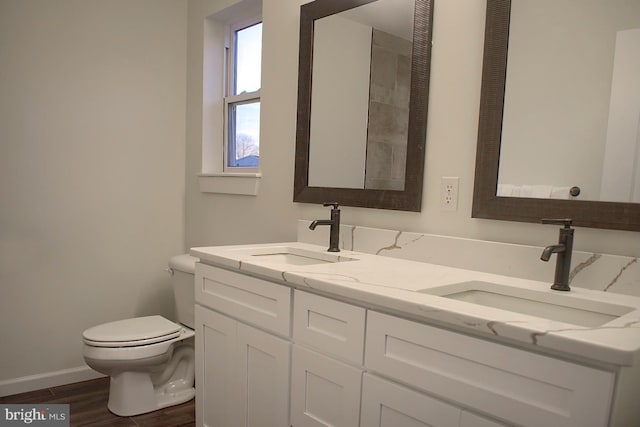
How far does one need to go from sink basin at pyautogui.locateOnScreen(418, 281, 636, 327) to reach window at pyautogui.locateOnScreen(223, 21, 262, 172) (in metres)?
1.54

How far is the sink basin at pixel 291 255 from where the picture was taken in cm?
164

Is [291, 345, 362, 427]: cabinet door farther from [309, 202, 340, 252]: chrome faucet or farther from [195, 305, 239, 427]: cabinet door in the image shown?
[309, 202, 340, 252]: chrome faucet

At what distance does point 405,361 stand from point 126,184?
2.10 metres

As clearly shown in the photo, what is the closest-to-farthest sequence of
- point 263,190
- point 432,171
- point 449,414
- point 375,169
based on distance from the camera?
point 449,414 < point 432,171 < point 375,169 < point 263,190

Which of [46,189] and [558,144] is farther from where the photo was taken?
[46,189]

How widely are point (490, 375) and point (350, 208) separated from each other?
1.02m

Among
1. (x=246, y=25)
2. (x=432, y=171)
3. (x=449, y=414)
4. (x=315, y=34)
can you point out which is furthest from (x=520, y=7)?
(x=246, y=25)

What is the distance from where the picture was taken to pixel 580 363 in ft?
2.34

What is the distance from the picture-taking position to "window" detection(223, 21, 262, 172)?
2.46 metres

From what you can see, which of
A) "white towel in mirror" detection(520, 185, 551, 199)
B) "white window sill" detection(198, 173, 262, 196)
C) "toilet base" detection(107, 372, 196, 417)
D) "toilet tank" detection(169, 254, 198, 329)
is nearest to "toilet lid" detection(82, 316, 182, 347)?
"toilet tank" detection(169, 254, 198, 329)

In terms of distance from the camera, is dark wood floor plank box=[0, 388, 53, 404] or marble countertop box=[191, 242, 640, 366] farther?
dark wood floor plank box=[0, 388, 53, 404]

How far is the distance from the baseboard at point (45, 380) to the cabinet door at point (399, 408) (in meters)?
2.02

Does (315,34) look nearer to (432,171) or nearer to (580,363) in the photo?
(432,171)

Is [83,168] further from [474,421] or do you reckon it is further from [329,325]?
[474,421]
